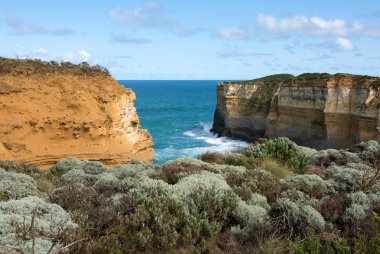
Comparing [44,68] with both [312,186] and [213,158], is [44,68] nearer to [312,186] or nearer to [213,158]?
[213,158]

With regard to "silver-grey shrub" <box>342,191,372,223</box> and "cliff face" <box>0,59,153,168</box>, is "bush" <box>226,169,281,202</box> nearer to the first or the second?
"silver-grey shrub" <box>342,191,372,223</box>

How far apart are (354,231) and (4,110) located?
1806cm

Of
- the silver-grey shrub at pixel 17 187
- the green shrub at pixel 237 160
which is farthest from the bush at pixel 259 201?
the green shrub at pixel 237 160

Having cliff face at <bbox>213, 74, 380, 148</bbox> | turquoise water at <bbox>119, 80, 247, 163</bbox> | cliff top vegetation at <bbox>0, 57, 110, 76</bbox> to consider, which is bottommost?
turquoise water at <bbox>119, 80, 247, 163</bbox>

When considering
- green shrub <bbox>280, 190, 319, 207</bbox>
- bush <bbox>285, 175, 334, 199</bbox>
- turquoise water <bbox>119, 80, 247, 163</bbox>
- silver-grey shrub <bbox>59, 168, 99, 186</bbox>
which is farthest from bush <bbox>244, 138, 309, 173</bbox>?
turquoise water <bbox>119, 80, 247, 163</bbox>

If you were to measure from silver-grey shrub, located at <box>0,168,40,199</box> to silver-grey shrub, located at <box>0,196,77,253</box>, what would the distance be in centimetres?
119

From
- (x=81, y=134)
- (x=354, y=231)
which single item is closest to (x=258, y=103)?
(x=81, y=134)

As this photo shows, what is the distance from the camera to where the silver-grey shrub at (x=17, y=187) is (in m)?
7.65

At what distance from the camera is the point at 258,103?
4628 cm

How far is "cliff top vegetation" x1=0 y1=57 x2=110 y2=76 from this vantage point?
2089cm

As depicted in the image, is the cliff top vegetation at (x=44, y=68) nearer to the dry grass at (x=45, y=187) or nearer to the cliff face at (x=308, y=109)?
the dry grass at (x=45, y=187)

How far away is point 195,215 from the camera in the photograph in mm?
6531

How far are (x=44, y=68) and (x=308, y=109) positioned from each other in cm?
2442

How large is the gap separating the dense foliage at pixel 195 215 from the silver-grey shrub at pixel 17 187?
2cm
